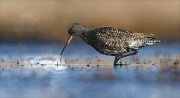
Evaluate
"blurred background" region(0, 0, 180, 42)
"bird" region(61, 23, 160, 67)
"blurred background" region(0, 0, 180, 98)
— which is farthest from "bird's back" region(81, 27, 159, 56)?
"blurred background" region(0, 0, 180, 42)

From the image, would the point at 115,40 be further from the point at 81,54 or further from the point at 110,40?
the point at 81,54

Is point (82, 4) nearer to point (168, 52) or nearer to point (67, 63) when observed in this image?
point (168, 52)

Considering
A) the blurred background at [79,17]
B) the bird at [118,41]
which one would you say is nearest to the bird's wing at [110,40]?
the bird at [118,41]

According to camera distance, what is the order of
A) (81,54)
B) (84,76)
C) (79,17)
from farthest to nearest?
(79,17) < (81,54) < (84,76)

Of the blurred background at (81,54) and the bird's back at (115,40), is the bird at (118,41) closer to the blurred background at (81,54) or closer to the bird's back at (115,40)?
the bird's back at (115,40)

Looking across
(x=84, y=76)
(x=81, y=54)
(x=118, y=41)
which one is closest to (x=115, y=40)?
(x=118, y=41)

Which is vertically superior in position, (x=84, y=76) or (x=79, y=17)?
(x=79, y=17)
